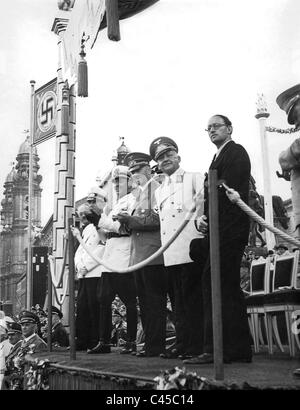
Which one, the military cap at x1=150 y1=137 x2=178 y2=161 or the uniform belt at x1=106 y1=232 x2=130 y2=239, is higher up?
the military cap at x1=150 y1=137 x2=178 y2=161

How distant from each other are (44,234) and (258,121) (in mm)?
6138

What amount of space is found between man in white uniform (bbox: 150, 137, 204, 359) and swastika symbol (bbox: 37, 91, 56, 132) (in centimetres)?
454

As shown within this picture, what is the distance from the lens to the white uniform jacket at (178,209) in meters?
3.90

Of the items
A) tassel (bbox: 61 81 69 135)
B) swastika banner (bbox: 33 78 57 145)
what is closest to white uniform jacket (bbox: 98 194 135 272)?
tassel (bbox: 61 81 69 135)

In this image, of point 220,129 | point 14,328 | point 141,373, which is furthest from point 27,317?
point 220,129

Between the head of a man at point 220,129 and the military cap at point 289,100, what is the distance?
1.16 feet

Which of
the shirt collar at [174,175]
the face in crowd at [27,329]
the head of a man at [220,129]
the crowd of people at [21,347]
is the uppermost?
the head of a man at [220,129]

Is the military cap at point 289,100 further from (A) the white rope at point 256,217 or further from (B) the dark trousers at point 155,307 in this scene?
(B) the dark trousers at point 155,307

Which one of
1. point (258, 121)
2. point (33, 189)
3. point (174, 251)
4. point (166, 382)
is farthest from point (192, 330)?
point (33, 189)

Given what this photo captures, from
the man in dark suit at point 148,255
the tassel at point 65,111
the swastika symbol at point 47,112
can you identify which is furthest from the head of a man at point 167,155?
the swastika symbol at point 47,112

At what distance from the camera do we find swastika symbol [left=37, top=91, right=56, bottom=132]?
8.45 meters

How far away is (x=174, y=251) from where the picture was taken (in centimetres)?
391

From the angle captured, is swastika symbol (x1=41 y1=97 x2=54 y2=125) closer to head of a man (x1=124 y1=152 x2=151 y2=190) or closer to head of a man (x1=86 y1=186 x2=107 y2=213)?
head of a man (x1=86 y1=186 x2=107 y2=213)

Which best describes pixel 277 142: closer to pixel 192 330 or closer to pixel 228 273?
pixel 228 273
